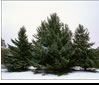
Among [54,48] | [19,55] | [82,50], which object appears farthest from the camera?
[19,55]

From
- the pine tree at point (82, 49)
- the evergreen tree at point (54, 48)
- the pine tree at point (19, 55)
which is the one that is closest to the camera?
the evergreen tree at point (54, 48)

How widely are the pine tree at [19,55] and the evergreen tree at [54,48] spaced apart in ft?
3.53

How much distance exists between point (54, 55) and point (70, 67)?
4.30ft

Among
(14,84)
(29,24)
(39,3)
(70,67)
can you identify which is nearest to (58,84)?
(14,84)

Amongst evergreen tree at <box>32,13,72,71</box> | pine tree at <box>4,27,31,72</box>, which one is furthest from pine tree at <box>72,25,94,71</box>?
pine tree at <box>4,27,31,72</box>

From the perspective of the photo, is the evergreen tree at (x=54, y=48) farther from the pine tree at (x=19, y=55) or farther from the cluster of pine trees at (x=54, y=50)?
the pine tree at (x=19, y=55)

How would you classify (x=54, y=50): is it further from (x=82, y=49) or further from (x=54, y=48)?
(x=82, y=49)

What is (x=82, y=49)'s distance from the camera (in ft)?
18.7

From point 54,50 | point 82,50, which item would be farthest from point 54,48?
point 82,50

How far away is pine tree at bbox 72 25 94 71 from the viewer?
5.44 meters

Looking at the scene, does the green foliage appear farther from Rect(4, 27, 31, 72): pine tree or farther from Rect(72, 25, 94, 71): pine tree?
Rect(4, 27, 31, 72): pine tree

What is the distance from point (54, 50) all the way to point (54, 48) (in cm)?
11

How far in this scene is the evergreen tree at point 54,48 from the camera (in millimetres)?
4805

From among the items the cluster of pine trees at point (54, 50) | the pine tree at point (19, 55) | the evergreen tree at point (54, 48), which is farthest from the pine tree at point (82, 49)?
the pine tree at point (19, 55)
